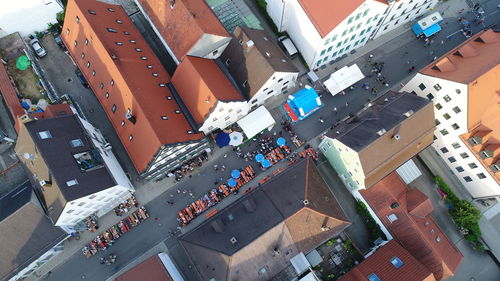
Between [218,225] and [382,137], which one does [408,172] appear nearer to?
[382,137]

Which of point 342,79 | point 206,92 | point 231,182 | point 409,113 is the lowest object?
point 409,113

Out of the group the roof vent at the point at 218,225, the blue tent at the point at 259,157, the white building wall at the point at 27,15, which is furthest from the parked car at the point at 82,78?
the roof vent at the point at 218,225

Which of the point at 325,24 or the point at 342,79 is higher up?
the point at 325,24

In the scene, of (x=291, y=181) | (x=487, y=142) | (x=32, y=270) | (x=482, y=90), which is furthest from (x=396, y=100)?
(x=32, y=270)

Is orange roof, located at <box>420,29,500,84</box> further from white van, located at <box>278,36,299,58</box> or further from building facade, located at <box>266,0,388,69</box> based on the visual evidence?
white van, located at <box>278,36,299,58</box>

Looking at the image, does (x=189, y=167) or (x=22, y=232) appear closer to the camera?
(x=22, y=232)

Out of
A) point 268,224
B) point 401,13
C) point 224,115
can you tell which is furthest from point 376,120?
point 401,13

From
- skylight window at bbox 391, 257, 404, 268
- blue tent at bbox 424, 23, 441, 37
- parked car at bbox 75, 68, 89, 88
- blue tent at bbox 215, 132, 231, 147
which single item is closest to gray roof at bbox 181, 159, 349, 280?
skylight window at bbox 391, 257, 404, 268
